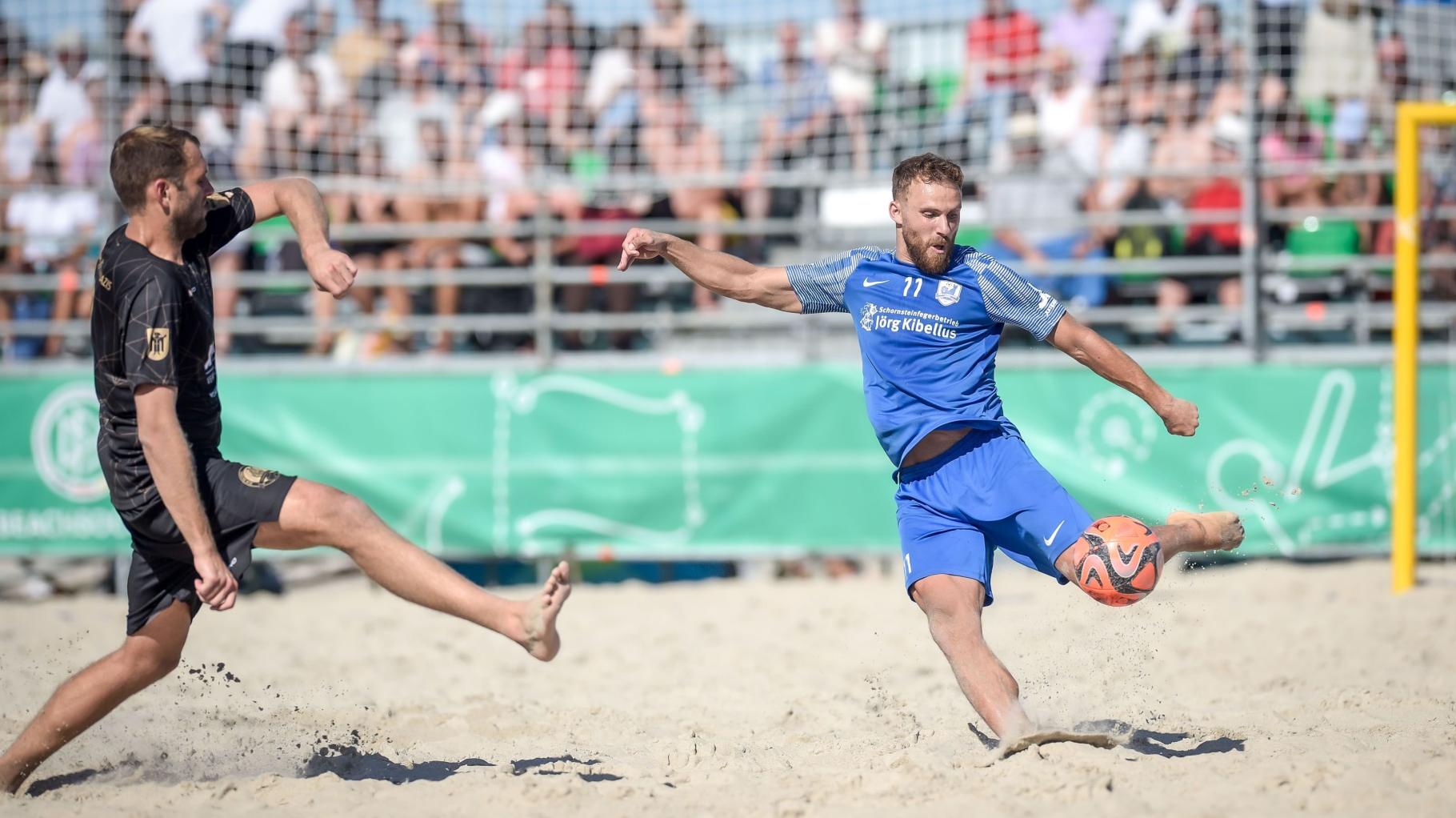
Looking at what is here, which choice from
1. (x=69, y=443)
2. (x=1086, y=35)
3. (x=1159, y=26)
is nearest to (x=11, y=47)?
(x=69, y=443)

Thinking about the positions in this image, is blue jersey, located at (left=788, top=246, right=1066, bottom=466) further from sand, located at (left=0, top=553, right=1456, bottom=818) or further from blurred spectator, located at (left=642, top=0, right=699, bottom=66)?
blurred spectator, located at (left=642, top=0, right=699, bottom=66)

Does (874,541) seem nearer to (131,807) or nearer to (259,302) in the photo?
(259,302)

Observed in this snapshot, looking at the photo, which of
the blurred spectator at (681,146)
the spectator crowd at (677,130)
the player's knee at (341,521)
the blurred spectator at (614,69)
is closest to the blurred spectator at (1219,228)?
the spectator crowd at (677,130)

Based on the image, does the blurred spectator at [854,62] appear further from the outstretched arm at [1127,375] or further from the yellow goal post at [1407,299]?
the outstretched arm at [1127,375]

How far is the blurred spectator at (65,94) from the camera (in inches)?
412

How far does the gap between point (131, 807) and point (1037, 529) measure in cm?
287

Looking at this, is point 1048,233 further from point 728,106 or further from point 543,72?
point 543,72

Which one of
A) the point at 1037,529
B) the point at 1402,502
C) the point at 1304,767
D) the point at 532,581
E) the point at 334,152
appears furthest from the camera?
the point at 334,152

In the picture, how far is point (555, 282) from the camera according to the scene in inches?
379

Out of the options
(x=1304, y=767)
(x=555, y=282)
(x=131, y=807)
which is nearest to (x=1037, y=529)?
(x=1304, y=767)

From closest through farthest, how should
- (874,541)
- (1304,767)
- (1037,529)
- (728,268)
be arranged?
1. (1304,767)
2. (1037,529)
3. (728,268)
4. (874,541)

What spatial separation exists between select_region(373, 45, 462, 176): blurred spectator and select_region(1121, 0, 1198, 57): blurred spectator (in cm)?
472

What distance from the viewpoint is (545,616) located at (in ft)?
13.1

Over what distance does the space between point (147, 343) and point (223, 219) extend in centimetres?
61
